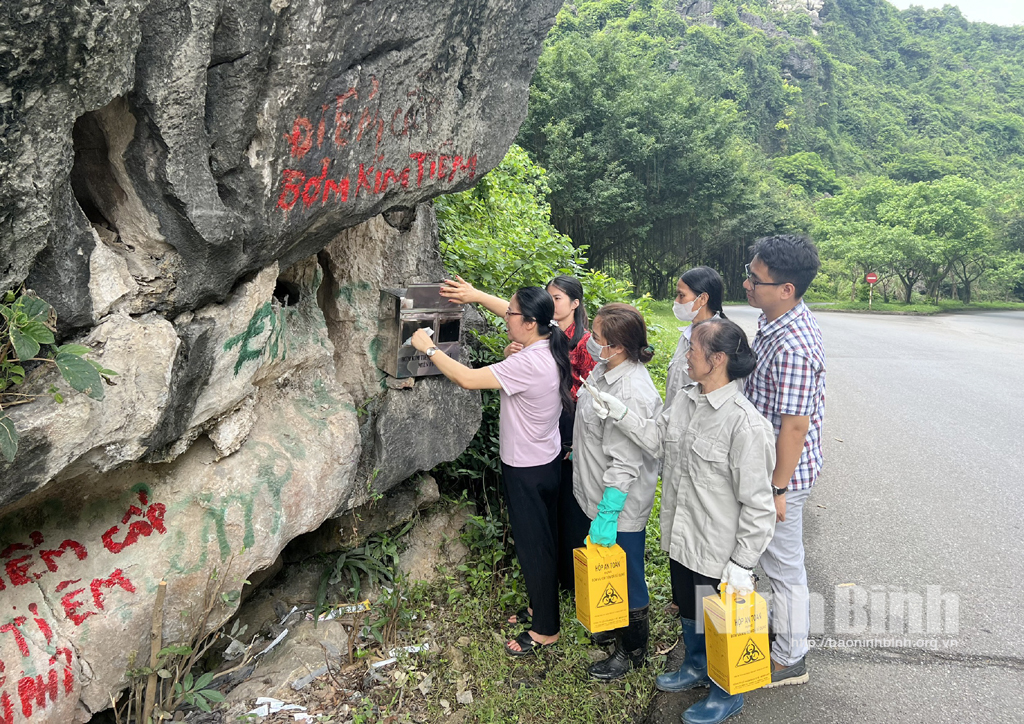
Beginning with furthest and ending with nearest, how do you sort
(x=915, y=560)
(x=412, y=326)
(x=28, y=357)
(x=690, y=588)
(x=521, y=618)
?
(x=915, y=560) < (x=521, y=618) < (x=412, y=326) < (x=690, y=588) < (x=28, y=357)

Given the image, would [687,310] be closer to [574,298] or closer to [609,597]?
[574,298]

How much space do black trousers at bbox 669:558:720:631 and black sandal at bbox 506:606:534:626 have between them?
38.0 inches

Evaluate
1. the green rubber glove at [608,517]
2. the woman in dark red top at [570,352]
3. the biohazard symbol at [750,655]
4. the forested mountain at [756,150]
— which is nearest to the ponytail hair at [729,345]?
the green rubber glove at [608,517]

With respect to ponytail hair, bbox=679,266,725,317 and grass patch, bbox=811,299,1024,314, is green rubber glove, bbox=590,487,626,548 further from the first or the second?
grass patch, bbox=811,299,1024,314

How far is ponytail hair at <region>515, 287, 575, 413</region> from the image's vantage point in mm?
3469

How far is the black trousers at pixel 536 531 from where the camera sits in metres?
3.60

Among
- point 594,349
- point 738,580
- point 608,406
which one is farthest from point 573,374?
point 738,580

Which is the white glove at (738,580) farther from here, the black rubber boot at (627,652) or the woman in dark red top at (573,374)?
the woman in dark red top at (573,374)

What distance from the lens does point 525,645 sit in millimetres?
3689

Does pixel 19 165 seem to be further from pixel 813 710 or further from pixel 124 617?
pixel 813 710

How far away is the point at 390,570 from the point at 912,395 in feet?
26.9

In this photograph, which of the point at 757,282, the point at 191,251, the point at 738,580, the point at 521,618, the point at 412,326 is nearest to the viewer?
the point at 191,251

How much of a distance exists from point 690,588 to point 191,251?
267cm

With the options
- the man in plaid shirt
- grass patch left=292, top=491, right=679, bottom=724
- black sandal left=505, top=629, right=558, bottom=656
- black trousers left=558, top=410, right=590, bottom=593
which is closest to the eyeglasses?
the man in plaid shirt
